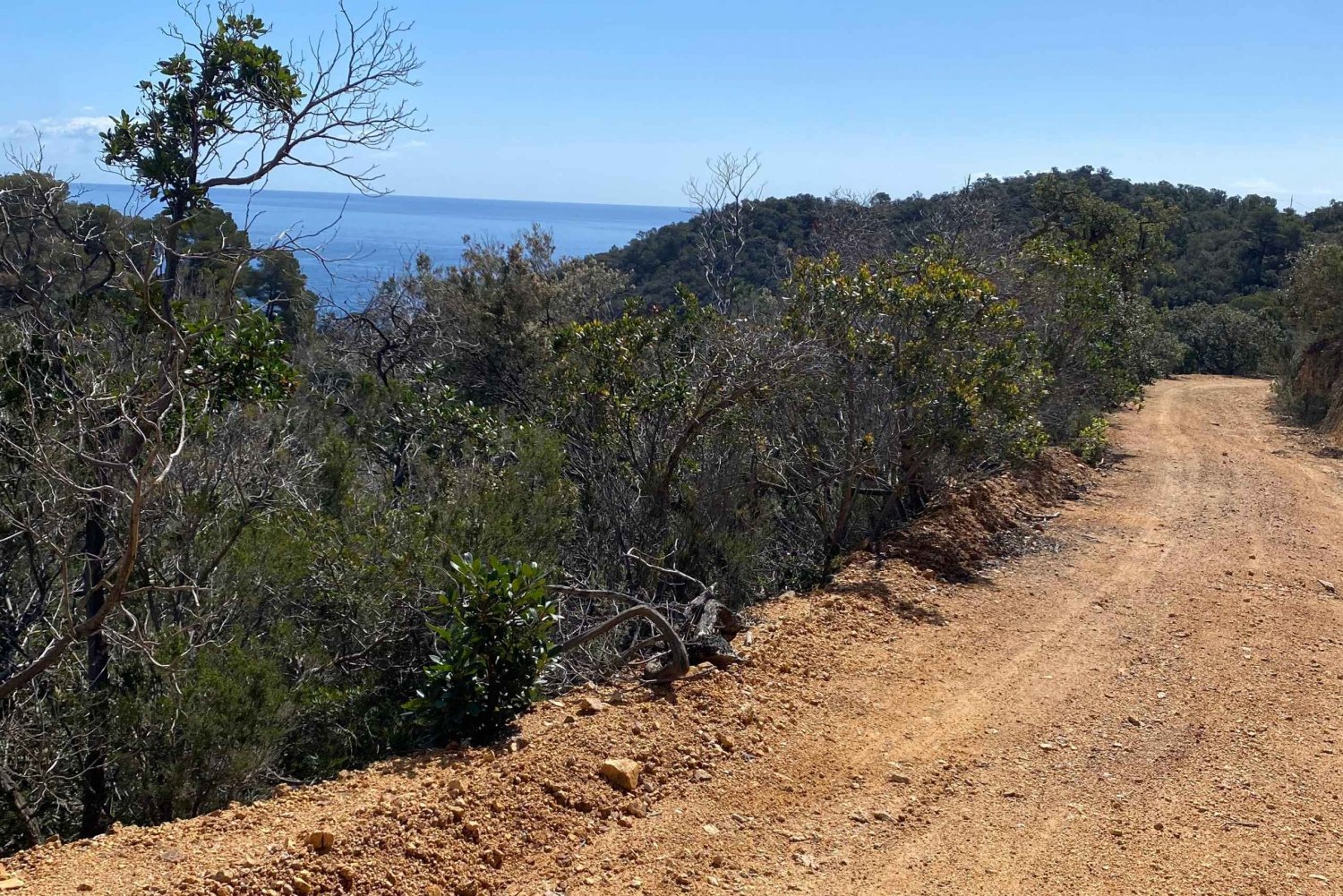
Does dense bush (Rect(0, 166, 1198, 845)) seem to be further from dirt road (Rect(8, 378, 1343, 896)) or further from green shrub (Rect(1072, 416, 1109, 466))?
green shrub (Rect(1072, 416, 1109, 466))

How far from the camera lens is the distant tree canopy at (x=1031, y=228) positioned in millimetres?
22734

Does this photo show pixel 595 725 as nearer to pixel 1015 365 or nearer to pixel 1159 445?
pixel 1015 365

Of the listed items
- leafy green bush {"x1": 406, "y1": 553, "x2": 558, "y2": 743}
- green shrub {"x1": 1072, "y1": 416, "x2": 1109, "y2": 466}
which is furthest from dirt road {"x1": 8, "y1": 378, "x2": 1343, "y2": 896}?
green shrub {"x1": 1072, "y1": 416, "x2": 1109, "y2": 466}

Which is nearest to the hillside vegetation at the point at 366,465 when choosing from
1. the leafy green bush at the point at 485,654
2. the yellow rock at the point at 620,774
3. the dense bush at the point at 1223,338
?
the leafy green bush at the point at 485,654

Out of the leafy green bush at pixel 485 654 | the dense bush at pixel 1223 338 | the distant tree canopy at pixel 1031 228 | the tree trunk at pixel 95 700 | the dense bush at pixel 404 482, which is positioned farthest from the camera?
the dense bush at pixel 1223 338

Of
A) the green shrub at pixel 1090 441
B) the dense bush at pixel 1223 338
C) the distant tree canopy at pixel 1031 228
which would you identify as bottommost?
the green shrub at pixel 1090 441

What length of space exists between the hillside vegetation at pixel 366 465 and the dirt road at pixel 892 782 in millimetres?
746

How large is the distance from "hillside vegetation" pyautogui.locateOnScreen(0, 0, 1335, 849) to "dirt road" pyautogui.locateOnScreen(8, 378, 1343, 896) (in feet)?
2.45

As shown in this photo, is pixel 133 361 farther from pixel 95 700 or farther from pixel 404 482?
pixel 404 482

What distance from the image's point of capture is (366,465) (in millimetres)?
11109

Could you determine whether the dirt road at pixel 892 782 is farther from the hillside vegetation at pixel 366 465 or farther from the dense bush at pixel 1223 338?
the dense bush at pixel 1223 338

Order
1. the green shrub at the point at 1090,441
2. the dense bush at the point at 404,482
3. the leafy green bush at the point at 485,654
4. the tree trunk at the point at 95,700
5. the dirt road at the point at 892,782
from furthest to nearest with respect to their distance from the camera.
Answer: the green shrub at the point at 1090,441
the tree trunk at the point at 95,700
the dense bush at the point at 404,482
the leafy green bush at the point at 485,654
the dirt road at the point at 892,782

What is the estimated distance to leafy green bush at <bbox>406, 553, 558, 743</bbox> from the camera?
16.8 ft

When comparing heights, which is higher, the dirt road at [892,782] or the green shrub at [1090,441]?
the green shrub at [1090,441]
